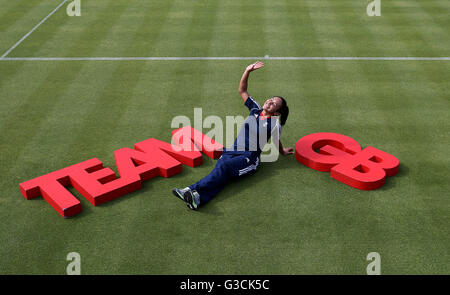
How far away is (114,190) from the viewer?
8.39 metres

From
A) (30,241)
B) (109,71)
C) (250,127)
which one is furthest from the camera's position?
(109,71)

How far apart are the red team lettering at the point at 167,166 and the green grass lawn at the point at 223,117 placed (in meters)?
0.22

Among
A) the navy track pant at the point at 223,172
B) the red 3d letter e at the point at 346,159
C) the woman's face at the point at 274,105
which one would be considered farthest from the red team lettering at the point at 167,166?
the woman's face at the point at 274,105

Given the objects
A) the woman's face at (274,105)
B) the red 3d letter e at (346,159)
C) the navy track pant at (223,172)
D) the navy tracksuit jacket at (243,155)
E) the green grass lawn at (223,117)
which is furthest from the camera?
the woman's face at (274,105)

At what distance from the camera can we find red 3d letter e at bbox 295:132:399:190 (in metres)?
8.63

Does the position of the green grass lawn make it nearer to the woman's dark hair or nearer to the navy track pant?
the navy track pant

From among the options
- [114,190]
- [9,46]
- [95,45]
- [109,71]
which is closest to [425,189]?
[114,190]

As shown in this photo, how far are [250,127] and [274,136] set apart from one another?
0.56m

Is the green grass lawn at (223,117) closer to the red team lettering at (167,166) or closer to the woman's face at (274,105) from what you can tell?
the red team lettering at (167,166)

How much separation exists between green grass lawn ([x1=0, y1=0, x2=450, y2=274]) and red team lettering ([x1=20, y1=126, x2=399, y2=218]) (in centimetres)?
22

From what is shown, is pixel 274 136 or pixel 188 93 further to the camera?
pixel 188 93

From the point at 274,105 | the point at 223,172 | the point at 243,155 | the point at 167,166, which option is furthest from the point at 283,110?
the point at 167,166

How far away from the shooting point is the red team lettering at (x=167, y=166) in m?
8.39

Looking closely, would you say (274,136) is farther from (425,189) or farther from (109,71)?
(109,71)
